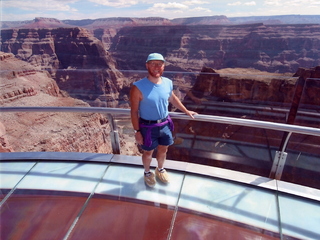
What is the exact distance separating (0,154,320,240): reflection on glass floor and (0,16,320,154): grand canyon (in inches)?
123

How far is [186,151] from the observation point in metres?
4.68

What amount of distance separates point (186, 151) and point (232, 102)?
3.59 m

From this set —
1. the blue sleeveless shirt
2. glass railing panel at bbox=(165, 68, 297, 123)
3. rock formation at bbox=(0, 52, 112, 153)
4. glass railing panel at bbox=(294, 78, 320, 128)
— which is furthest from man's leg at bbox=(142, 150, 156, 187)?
glass railing panel at bbox=(165, 68, 297, 123)

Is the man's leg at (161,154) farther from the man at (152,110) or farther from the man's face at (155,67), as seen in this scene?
the man's face at (155,67)

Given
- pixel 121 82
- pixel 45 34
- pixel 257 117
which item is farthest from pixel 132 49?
pixel 257 117

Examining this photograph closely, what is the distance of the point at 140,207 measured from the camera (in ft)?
4.52

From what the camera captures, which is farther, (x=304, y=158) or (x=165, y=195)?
(x=304, y=158)

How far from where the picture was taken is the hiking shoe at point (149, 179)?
1.52 m

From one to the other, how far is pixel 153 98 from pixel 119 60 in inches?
2108

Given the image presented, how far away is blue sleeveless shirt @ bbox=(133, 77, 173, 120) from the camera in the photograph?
132 cm

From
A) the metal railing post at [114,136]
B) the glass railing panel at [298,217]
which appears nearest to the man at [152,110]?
the metal railing post at [114,136]

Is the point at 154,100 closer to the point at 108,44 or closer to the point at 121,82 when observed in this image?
the point at 121,82

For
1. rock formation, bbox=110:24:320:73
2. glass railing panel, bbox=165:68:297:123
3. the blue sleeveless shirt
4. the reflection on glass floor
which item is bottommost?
rock formation, bbox=110:24:320:73

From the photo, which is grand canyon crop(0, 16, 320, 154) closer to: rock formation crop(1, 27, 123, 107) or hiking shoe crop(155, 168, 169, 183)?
rock formation crop(1, 27, 123, 107)
